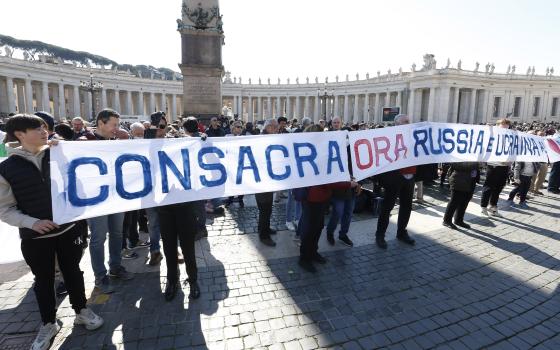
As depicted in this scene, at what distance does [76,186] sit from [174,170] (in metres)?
1.08

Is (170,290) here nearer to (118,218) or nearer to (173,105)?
(118,218)

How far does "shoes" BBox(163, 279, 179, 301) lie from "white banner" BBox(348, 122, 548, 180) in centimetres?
328

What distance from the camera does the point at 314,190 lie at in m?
4.92

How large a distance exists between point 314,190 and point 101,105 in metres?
68.4

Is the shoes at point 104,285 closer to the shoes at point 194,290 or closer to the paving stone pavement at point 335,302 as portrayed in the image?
the paving stone pavement at point 335,302

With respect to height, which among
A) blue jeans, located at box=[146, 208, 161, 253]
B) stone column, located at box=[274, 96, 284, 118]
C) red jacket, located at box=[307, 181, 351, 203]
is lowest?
blue jeans, located at box=[146, 208, 161, 253]

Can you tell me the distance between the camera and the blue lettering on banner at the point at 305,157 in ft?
16.0

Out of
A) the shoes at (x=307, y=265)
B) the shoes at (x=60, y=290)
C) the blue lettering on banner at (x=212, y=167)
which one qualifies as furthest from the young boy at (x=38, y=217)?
the shoes at (x=307, y=265)

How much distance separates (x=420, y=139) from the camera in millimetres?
6328

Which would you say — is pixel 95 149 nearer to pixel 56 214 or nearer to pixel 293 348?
pixel 56 214

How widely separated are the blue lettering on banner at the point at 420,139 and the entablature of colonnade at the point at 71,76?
5996 centimetres

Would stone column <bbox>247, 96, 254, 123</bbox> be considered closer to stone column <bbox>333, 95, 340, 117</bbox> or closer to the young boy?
stone column <bbox>333, 95, 340, 117</bbox>

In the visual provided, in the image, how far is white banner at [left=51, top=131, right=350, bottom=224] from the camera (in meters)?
3.37

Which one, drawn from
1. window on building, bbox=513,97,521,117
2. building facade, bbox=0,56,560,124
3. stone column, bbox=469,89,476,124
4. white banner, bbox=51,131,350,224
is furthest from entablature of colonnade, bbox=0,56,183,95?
window on building, bbox=513,97,521,117
